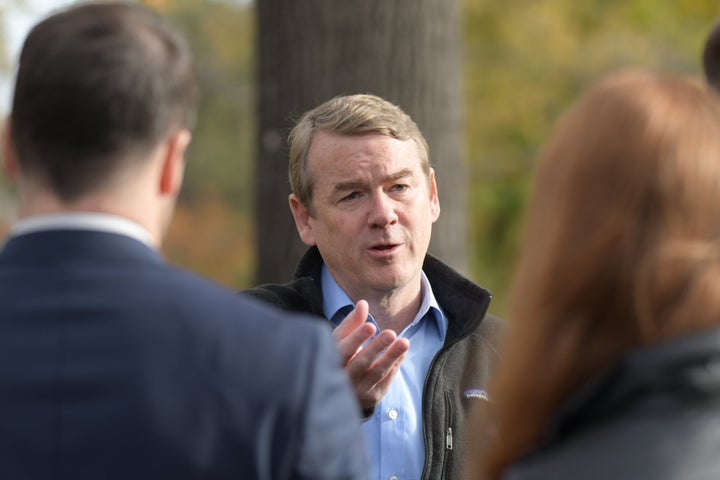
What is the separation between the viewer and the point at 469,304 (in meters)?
3.87

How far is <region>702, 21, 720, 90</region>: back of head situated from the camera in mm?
3373

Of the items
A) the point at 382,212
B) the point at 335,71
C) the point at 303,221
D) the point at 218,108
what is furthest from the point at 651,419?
the point at 218,108

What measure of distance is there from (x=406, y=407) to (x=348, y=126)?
0.99 metres

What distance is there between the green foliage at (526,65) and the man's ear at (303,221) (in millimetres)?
12691

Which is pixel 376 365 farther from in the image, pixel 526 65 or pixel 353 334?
pixel 526 65

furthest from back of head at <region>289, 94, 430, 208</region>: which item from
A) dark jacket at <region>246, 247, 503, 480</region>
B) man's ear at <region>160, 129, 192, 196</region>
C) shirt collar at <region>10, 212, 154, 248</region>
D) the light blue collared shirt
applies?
shirt collar at <region>10, 212, 154, 248</region>

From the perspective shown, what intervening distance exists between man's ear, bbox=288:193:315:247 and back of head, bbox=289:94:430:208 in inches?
1.1

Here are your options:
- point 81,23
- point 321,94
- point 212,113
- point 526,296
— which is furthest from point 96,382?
point 212,113

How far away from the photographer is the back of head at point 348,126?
3.93 metres

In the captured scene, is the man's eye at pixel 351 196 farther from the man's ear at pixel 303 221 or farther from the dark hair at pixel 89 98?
the dark hair at pixel 89 98

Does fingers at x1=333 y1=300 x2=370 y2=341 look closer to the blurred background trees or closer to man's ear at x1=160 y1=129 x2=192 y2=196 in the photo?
the blurred background trees

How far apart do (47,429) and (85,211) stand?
403 mm

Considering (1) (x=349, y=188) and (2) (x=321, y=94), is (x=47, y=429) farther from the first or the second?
(2) (x=321, y=94)

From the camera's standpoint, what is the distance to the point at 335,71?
5797 millimetres
